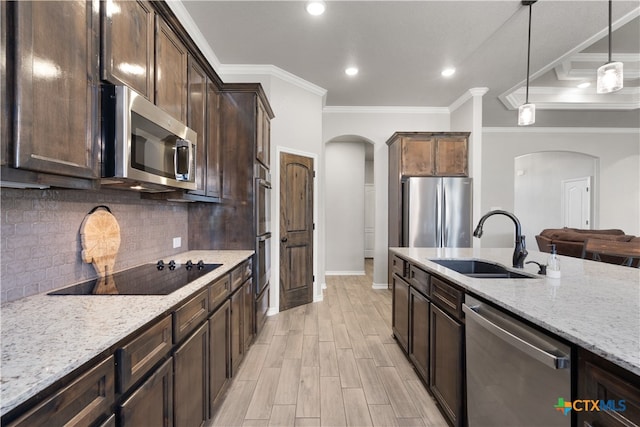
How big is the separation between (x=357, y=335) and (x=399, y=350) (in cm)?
49

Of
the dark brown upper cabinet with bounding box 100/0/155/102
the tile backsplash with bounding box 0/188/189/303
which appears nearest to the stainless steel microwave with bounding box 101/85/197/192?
the dark brown upper cabinet with bounding box 100/0/155/102

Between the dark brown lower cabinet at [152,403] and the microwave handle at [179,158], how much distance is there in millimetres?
1040

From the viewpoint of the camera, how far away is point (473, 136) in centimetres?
438

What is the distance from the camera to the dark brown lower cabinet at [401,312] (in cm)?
242

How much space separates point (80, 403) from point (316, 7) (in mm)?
2939

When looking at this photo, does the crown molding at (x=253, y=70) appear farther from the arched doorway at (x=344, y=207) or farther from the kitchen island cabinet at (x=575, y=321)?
the kitchen island cabinet at (x=575, y=321)

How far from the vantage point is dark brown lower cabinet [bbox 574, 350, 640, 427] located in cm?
70

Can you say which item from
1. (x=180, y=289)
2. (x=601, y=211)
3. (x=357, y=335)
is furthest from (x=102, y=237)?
(x=601, y=211)

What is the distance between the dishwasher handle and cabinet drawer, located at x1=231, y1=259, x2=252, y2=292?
1.53 meters

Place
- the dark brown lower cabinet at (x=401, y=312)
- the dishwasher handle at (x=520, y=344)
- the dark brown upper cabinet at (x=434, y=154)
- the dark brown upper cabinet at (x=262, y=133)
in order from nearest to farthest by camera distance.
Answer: the dishwasher handle at (x=520, y=344)
the dark brown lower cabinet at (x=401, y=312)
the dark brown upper cabinet at (x=262, y=133)
the dark brown upper cabinet at (x=434, y=154)

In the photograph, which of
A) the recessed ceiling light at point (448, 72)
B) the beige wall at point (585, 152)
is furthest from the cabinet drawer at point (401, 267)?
the beige wall at point (585, 152)

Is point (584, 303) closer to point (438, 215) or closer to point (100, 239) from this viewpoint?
point (100, 239)

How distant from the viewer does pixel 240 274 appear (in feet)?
7.55

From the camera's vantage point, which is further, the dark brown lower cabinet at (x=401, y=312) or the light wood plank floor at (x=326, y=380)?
the dark brown lower cabinet at (x=401, y=312)
